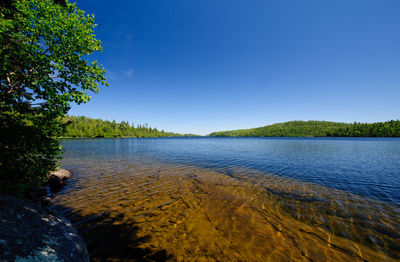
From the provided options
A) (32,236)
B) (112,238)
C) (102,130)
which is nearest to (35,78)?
(32,236)

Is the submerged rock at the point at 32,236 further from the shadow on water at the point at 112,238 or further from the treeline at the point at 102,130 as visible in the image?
the treeline at the point at 102,130

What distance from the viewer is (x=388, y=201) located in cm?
992

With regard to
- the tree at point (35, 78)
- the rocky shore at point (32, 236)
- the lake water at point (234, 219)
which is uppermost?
the tree at point (35, 78)

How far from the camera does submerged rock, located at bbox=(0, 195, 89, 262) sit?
3.10 metres

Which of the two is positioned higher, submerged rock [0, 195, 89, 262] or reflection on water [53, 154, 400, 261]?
submerged rock [0, 195, 89, 262]

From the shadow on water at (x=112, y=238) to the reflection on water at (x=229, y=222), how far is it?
36mm

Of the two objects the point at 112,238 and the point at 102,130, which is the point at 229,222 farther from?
the point at 102,130

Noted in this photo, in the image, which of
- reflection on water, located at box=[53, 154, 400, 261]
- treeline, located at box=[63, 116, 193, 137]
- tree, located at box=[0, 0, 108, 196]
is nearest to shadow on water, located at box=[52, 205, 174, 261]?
reflection on water, located at box=[53, 154, 400, 261]

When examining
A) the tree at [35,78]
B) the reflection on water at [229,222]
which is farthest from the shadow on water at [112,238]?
the tree at [35,78]

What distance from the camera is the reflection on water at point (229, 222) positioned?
17.9ft

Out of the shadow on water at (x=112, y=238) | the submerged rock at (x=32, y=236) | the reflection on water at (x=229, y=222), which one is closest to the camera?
the submerged rock at (x=32, y=236)

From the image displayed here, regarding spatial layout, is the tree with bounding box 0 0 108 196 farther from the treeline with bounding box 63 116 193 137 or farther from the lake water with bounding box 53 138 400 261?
the treeline with bounding box 63 116 193 137

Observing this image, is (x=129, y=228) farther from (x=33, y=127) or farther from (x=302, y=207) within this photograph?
(x=302, y=207)

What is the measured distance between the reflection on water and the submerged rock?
1451mm
